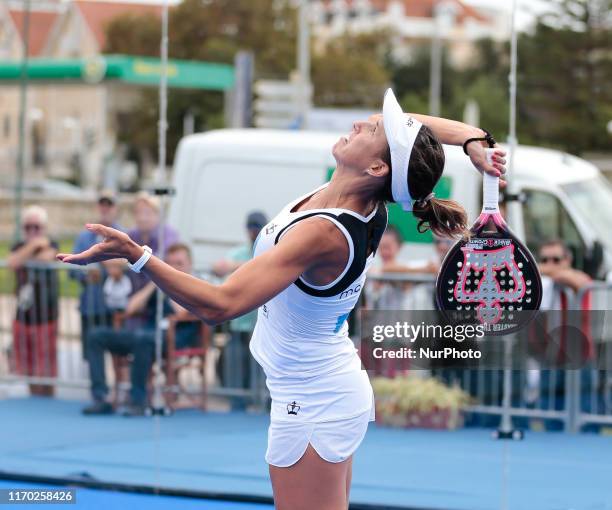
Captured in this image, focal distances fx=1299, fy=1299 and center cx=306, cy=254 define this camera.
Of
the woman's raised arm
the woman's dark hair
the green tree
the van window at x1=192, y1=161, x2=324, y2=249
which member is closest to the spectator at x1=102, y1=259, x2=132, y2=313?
the van window at x1=192, y1=161, x2=324, y2=249

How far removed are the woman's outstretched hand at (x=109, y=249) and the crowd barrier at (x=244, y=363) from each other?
5.28m

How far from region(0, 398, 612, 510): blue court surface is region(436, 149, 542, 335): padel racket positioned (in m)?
1.56

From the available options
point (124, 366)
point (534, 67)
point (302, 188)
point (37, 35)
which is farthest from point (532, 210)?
point (37, 35)

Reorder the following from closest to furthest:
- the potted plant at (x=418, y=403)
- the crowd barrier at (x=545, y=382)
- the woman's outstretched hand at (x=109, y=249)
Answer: the woman's outstretched hand at (x=109, y=249) < the crowd barrier at (x=545, y=382) < the potted plant at (x=418, y=403)

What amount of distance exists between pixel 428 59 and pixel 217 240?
76.0 m

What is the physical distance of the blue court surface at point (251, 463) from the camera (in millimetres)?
6961

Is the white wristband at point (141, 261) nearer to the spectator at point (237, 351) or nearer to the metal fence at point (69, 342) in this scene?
the metal fence at point (69, 342)

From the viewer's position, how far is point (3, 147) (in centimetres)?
7294

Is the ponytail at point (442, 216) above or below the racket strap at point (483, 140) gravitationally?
below

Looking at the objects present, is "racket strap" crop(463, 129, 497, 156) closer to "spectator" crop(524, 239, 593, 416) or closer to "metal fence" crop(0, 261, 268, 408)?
"spectator" crop(524, 239, 593, 416)

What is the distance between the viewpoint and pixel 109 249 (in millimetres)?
3400

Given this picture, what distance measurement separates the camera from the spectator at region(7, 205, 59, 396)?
10820 mm

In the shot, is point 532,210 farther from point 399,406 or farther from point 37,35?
point 37,35

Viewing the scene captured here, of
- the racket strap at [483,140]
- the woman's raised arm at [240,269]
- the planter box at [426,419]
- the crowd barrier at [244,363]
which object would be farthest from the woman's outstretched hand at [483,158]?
the planter box at [426,419]
